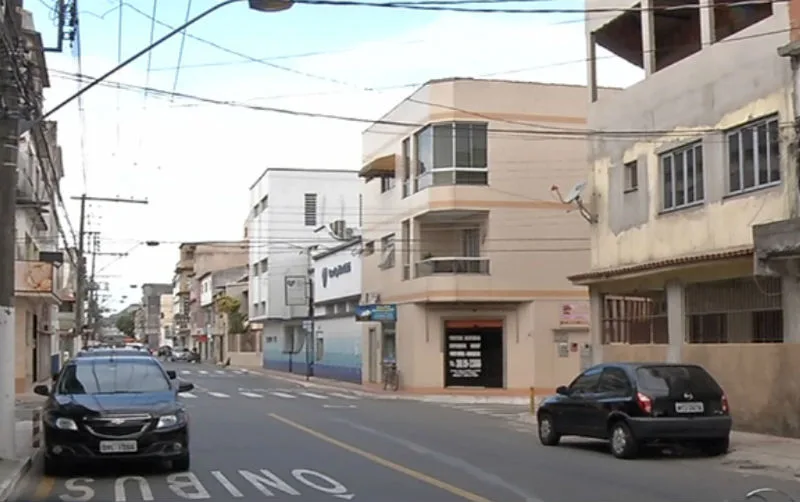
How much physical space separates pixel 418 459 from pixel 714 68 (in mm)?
11097

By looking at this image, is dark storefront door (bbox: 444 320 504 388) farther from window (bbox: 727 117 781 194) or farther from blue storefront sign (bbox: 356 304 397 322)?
window (bbox: 727 117 781 194)

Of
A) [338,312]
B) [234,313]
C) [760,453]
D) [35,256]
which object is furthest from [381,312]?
[234,313]

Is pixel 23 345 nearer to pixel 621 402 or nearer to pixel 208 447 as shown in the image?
pixel 208 447

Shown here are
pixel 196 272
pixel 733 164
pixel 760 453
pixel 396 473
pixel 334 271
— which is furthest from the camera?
pixel 196 272

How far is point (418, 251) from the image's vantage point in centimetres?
4306

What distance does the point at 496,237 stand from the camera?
133ft

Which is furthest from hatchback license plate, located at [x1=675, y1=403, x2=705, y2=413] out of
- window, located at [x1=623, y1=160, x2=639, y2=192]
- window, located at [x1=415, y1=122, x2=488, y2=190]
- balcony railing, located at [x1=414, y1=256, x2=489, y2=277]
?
window, located at [x1=415, y1=122, x2=488, y2=190]

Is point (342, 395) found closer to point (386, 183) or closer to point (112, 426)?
point (386, 183)

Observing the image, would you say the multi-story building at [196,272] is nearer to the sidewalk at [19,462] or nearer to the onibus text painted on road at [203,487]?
the sidewalk at [19,462]

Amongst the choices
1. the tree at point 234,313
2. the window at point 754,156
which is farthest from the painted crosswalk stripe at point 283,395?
the tree at point 234,313

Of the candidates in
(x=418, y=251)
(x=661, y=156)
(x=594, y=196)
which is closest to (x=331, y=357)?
(x=418, y=251)

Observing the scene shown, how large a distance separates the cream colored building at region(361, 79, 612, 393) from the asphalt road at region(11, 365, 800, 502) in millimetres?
16827

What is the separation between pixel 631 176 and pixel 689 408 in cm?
1093

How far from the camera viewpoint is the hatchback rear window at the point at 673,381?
1708 cm
